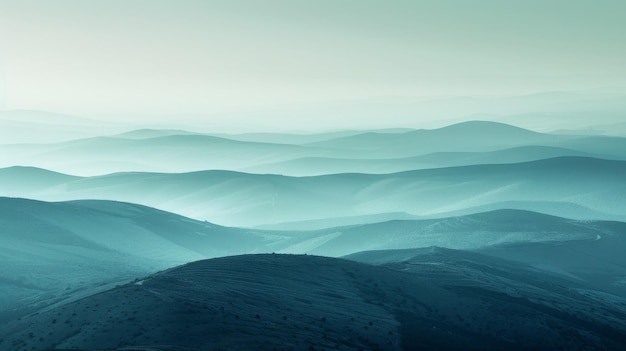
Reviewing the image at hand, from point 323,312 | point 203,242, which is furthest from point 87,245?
point 323,312

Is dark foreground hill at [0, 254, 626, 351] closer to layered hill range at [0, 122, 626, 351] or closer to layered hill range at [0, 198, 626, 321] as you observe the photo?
layered hill range at [0, 122, 626, 351]

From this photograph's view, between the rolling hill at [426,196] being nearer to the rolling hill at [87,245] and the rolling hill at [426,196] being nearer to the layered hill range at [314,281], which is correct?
the layered hill range at [314,281]

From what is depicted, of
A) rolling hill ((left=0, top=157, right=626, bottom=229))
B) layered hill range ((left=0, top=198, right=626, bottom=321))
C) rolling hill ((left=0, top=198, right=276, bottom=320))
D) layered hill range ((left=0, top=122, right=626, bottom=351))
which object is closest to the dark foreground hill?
layered hill range ((left=0, top=122, right=626, bottom=351))

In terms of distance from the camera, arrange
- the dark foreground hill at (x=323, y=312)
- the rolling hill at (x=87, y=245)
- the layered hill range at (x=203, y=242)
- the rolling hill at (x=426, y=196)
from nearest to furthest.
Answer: the dark foreground hill at (x=323, y=312) < the rolling hill at (x=87, y=245) < the layered hill range at (x=203, y=242) < the rolling hill at (x=426, y=196)

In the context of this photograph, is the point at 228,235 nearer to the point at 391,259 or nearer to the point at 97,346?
the point at 391,259

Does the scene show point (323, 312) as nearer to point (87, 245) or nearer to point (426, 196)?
point (87, 245)

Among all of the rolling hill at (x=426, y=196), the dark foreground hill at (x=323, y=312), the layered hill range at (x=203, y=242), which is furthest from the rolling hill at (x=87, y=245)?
the rolling hill at (x=426, y=196)

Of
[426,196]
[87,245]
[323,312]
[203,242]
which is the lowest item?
[203,242]

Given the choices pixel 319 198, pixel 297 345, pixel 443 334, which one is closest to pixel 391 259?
pixel 443 334
